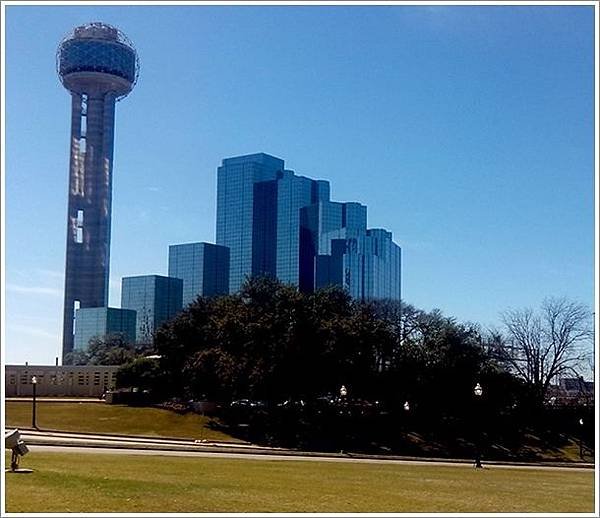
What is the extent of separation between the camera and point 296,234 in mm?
132750

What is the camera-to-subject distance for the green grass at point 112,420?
142ft

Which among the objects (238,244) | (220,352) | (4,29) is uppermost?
(238,244)

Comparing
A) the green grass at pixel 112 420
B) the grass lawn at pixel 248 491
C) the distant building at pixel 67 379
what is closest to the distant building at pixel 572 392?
the green grass at pixel 112 420

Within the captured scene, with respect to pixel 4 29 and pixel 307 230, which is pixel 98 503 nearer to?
pixel 4 29

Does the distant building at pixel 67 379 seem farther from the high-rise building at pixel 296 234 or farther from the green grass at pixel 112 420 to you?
the high-rise building at pixel 296 234

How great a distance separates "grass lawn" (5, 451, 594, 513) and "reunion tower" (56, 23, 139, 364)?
10285 cm

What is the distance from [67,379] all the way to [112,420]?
16613mm

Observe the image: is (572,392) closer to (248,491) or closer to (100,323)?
(248,491)

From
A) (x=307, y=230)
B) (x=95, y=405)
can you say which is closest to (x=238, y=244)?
(x=307, y=230)

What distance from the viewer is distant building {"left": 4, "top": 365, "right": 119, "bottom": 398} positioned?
58000mm

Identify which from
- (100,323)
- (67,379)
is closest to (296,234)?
(100,323)

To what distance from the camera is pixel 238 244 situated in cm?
13338

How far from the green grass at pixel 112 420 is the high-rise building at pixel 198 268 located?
6689cm

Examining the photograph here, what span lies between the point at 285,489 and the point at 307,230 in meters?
123
